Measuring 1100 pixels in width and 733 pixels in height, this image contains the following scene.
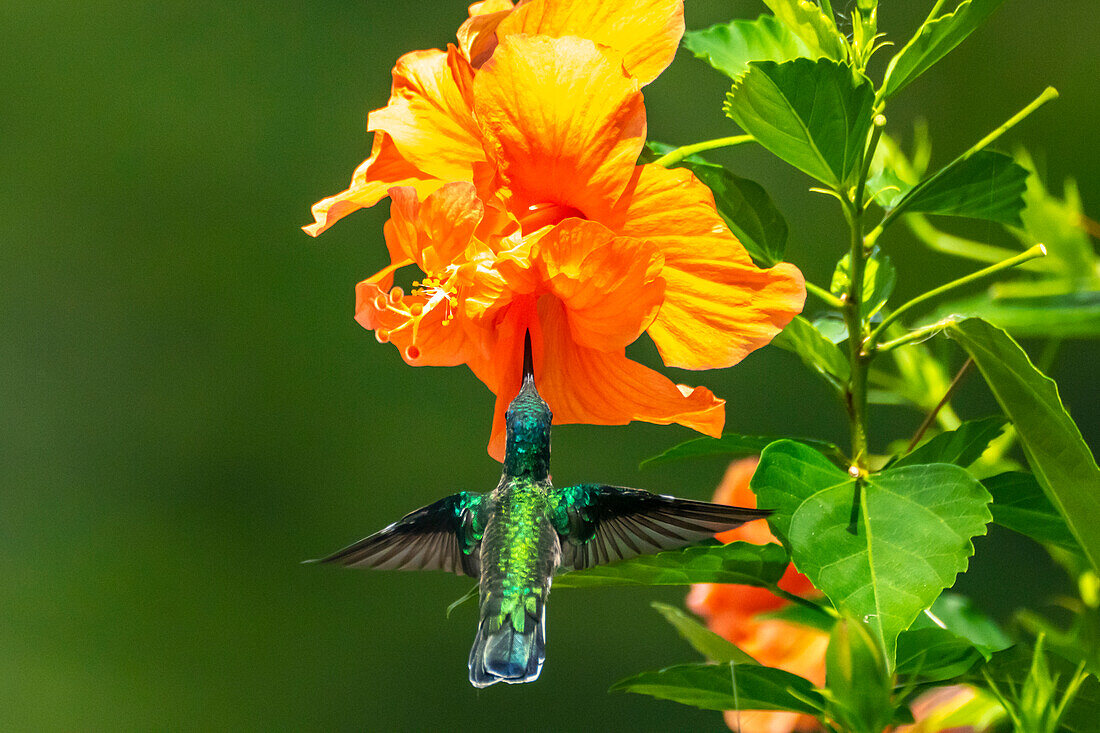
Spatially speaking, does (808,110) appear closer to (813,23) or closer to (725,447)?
(813,23)

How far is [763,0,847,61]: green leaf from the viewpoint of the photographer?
0.42 m

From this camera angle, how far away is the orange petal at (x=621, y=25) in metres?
0.39

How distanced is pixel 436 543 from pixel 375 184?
16 centimetres

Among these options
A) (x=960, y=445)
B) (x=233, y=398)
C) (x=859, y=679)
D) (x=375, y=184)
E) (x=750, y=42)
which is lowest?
(x=859, y=679)

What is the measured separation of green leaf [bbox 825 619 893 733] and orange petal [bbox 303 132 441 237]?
0.23 metres

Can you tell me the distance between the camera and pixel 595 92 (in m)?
0.36

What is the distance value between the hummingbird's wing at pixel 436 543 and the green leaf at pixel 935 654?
0.19 meters

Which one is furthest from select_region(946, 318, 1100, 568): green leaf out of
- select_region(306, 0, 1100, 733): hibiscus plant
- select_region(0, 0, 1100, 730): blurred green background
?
select_region(0, 0, 1100, 730): blurred green background

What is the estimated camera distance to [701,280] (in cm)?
38

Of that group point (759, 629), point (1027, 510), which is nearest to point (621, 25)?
point (1027, 510)

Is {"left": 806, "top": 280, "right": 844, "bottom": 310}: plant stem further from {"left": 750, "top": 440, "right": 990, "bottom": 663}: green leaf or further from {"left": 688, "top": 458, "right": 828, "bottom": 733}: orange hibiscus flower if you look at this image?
{"left": 688, "top": 458, "right": 828, "bottom": 733}: orange hibiscus flower

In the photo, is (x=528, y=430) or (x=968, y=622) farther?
(x=968, y=622)

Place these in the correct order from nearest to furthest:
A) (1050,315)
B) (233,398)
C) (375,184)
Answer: (375,184)
(1050,315)
(233,398)

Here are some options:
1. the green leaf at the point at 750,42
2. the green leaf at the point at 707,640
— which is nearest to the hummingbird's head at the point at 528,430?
the green leaf at the point at 707,640
